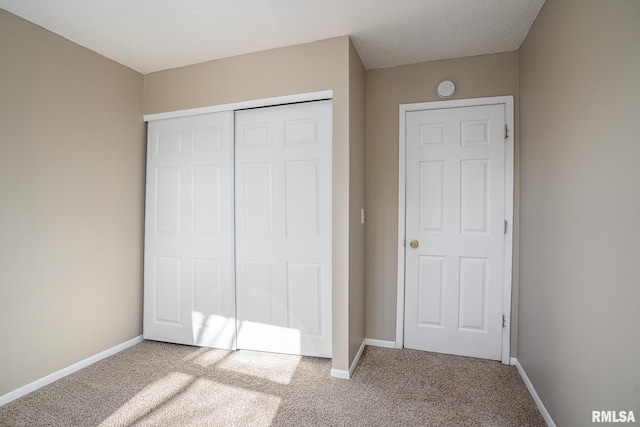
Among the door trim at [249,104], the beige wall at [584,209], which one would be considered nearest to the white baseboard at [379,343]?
the beige wall at [584,209]

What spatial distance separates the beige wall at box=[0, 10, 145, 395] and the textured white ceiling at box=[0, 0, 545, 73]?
28cm

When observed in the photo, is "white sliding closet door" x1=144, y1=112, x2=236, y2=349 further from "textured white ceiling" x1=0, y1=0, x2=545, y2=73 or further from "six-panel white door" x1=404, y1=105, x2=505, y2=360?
"six-panel white door" x1=404, y1=105, x2=505, y2=360

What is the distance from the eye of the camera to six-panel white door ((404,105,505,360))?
2510 mm

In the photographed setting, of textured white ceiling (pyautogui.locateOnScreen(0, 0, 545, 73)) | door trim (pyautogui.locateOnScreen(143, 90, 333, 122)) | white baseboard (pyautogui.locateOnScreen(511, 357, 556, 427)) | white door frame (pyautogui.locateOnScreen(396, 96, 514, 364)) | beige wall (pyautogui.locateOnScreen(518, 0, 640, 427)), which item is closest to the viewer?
beige wall (pyautogui.locateOnScreen(518, 0, 640, 427))

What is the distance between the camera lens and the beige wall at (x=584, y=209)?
112 cm

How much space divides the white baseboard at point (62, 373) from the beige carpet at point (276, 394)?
50 mm

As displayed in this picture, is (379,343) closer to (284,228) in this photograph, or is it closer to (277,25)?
(284,228)

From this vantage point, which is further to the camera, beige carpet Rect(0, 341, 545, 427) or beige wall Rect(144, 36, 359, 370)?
beige wall Rect(144, 36, 359, 370)

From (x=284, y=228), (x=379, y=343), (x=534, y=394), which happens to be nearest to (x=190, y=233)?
(x=284, y=228)

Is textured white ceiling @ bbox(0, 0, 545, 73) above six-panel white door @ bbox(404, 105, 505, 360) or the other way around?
above

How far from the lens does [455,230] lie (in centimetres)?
261

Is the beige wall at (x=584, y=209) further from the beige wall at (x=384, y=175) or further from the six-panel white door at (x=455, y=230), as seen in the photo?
the beige wall at (x=384, y=175)

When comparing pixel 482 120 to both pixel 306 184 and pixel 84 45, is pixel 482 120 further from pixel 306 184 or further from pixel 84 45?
pixel 84 45

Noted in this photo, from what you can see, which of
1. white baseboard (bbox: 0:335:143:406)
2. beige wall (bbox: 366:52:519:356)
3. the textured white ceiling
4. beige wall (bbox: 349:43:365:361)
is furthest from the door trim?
white baseboard (bbox: 0:335:143:406)
